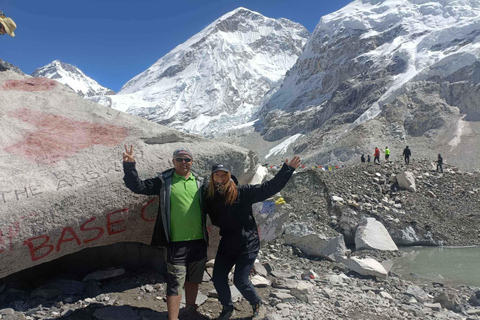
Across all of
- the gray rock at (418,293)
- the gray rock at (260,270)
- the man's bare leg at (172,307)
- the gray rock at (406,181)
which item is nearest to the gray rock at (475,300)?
the gray rock at (418,293)

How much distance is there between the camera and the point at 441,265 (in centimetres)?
988

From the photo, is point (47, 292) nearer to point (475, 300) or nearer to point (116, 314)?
point (116, 314)

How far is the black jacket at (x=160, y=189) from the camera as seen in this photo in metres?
3.42

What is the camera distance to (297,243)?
322 inches

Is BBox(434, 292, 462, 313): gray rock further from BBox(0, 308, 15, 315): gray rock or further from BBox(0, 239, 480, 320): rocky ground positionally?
BBox(0, 308, 15, 315): gray rock

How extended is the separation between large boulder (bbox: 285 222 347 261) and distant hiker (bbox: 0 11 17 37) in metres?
7.02

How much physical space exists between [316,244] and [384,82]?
77800 millimetres

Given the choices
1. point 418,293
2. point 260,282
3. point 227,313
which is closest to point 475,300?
point 418,293

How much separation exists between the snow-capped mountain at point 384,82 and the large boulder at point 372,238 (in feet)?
138

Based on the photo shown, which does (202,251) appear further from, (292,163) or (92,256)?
(92,256)

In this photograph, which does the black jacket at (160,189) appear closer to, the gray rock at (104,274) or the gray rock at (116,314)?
the gray rock at (116,314)

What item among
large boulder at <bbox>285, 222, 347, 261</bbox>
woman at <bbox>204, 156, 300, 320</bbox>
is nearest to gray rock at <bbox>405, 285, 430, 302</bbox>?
large boulder at <bbox>285, 222, 347, 261</bbox>

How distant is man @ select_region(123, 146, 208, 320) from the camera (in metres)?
3.40

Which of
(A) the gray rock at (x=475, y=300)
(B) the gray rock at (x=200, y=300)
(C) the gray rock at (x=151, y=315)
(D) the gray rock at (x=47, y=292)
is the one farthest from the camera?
(A) the gray rock at (x=475, y=300)
